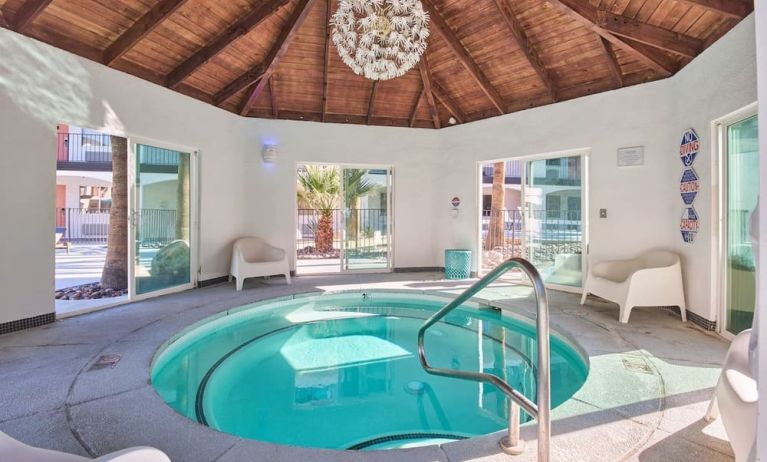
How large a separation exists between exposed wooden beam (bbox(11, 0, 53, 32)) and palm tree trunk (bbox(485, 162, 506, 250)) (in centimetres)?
865

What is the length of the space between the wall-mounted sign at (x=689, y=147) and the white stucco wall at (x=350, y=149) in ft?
0.37

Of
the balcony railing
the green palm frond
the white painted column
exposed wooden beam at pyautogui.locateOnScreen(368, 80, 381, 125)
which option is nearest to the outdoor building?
the white painted column

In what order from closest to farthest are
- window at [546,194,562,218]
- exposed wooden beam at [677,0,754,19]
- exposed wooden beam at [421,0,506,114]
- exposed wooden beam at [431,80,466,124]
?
exposed wooden beam at [677,0,754,19], exposed wooden beam at [421,0,506,114], window at [546,194,562,218], exposed wooden beam at [431,80,466,124]

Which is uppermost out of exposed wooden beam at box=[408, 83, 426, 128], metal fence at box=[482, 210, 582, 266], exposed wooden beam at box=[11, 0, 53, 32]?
exposed wooden beam at box=[408, 83, 426, 128]

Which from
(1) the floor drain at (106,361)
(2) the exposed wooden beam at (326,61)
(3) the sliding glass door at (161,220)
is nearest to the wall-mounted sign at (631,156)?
(2) the exposed wooden beam at (326,61)

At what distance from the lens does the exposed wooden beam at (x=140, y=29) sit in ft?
15.0

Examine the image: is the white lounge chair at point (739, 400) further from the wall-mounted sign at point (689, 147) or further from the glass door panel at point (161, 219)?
the glass door panel at point (161, 219)

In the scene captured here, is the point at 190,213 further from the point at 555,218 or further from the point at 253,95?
the point at 555,218

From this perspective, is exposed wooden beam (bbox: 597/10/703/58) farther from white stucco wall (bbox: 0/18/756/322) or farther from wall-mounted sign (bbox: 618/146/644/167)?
wall-mounted sign (bbox: 618/146/644/167)

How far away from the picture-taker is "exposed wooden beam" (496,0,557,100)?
17.4 ft

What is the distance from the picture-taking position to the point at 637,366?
311 centimetres

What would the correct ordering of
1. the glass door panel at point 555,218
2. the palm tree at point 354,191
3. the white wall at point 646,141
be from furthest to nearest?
the palm tree at point 354,191 < the glass door panel at point 555,218 < the white wall at point 646,141

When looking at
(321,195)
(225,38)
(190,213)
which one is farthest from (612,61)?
(321,195)

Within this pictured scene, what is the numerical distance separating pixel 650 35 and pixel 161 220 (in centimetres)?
690
